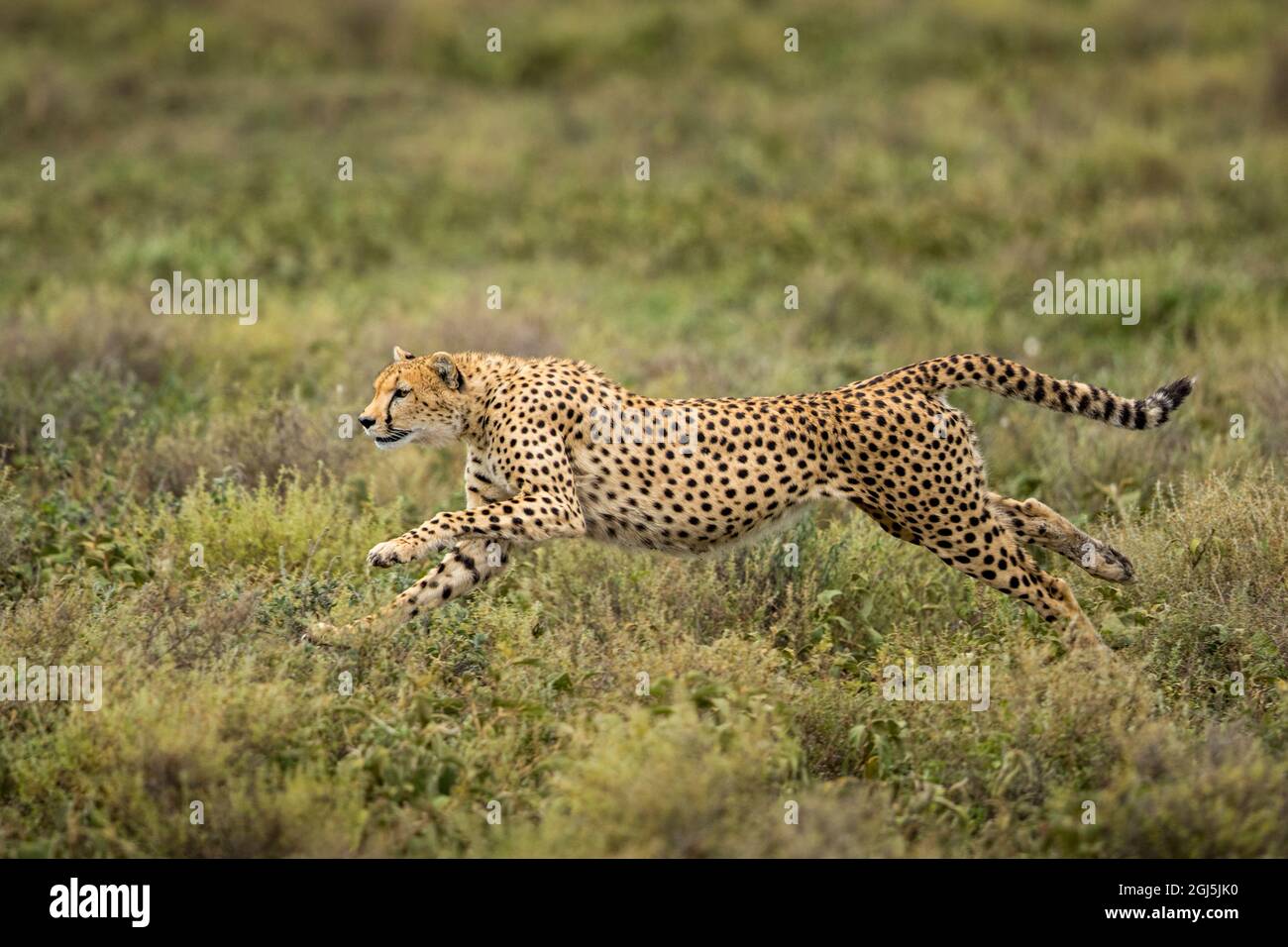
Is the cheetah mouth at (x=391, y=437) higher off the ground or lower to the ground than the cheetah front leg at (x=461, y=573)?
higher

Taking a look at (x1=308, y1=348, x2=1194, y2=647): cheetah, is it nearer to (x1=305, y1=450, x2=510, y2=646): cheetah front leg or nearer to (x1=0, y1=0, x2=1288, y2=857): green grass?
(x1=305, y1=450, x2=510, y2=646): cheetah front leg

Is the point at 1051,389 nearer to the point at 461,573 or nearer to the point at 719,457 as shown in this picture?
the point at 719,457

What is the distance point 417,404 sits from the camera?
565 cm

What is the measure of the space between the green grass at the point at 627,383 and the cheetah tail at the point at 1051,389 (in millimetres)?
810

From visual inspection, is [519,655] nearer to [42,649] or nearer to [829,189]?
[42,649]

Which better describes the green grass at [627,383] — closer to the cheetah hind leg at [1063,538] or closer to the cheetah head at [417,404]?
the cheetah hind leg at [1063,538]

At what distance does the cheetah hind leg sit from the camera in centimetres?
583

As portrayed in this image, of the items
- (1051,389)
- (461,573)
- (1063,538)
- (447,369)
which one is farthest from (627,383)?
(1051,389)

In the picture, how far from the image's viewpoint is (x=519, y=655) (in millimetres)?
5434

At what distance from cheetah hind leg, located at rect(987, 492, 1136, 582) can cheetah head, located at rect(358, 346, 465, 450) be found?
207 centimetres

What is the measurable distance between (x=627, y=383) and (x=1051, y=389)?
3.75 m

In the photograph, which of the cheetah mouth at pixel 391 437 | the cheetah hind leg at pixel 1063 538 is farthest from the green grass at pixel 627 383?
the cheetah mouth at pixel 391 437

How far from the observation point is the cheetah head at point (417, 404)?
5.64 m

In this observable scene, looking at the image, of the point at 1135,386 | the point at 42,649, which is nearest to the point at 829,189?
the point at 1135,386
